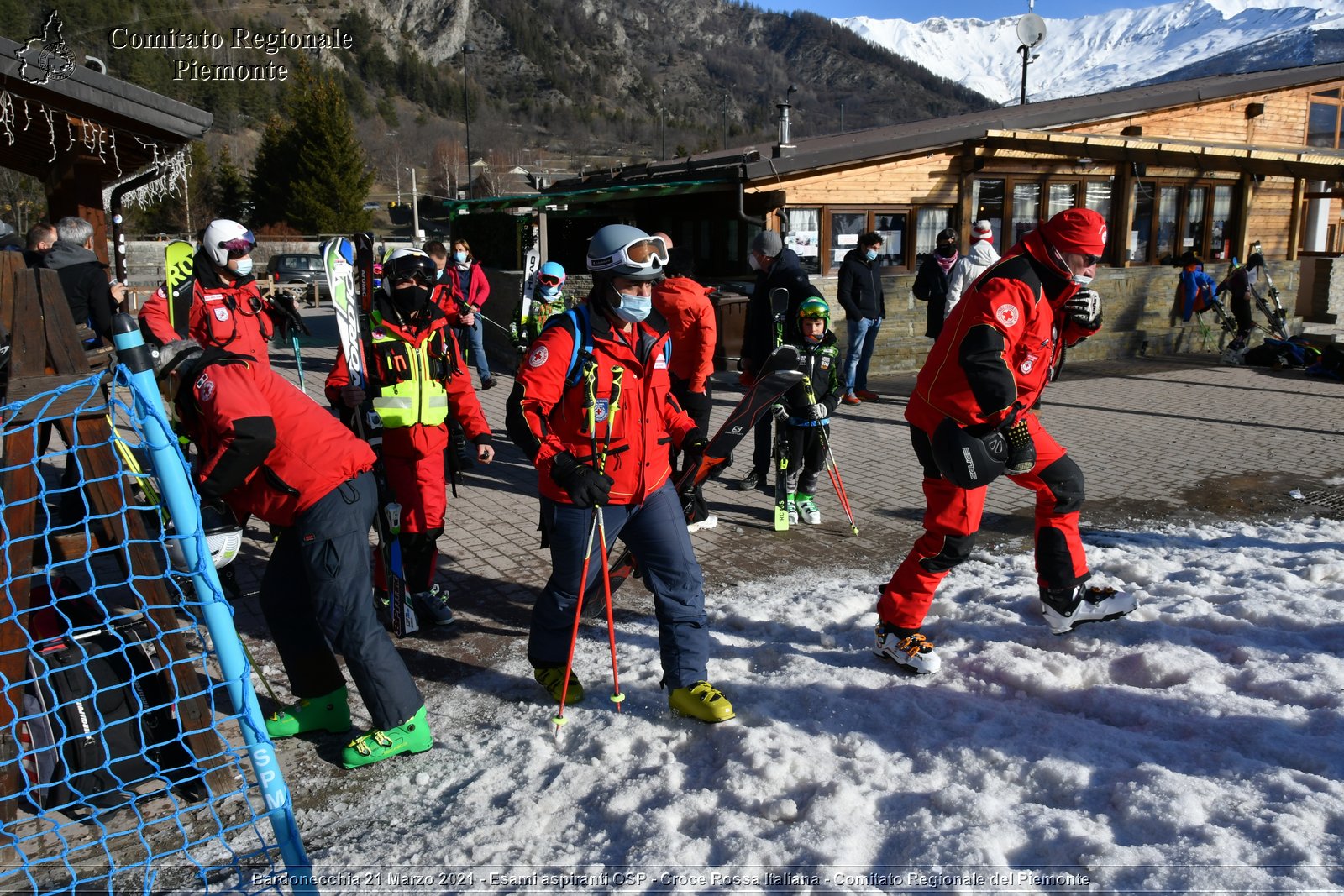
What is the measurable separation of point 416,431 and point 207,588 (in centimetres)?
223

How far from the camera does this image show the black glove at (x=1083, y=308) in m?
4.23

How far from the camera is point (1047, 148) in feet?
46.8

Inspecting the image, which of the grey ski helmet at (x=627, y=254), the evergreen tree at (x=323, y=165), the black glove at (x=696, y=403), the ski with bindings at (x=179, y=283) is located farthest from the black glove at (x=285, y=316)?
the evergreen tree at (x=323, y=165)

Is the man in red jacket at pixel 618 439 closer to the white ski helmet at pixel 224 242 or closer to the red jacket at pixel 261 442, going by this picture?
the red jacket at pixel 261 442

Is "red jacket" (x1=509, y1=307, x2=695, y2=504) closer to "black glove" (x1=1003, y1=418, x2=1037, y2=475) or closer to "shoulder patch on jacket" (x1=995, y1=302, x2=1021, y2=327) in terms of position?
"shoulder patch on jacket" (x1=995, y1=302, x2=1021, y2=327)

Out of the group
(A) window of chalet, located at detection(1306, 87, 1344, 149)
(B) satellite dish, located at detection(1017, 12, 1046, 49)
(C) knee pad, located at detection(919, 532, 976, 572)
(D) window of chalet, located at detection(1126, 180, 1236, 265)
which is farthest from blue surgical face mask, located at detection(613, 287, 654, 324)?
(A) window of chalet, located at detection(1306, 87, 1344, 149)

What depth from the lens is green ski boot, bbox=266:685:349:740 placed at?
395 centimetres

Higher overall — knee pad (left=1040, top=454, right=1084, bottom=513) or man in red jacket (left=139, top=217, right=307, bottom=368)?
man in red jacket (left=139, top=217, right=307, bottom=368)

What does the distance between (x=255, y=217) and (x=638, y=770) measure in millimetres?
59591

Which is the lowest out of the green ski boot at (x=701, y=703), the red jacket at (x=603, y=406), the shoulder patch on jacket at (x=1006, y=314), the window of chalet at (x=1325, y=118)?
the green ski boot at (x=701, y=703)

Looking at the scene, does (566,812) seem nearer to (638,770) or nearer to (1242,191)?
(638,770)

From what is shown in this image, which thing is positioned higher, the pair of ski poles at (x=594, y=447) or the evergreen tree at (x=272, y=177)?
the evergreen tree at (x=272, y=177)

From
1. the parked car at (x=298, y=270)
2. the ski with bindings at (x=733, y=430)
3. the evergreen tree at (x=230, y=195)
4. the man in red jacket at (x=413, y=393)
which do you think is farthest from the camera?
the evergreen tree at (x=230, y=195)

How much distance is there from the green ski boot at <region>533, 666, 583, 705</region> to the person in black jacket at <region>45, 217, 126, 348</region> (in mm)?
5655
